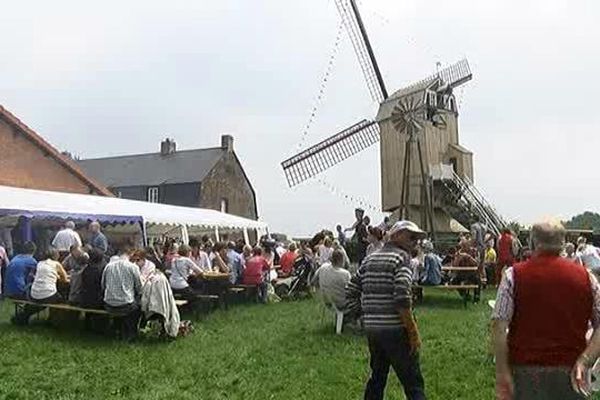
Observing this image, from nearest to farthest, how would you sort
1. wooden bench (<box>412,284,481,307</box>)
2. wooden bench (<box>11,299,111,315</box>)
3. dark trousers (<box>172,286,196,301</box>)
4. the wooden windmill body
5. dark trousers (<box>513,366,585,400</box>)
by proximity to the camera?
dark trousers (<box>513,366,585,400</box>), wooden bench (<box>11,299,111,315</box>), dark trousers (<box>172,286,196,301</box>), wooden bench (<box>412,284,481,307</box>), the wooden windmill body

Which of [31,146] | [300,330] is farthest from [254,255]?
[31,146]

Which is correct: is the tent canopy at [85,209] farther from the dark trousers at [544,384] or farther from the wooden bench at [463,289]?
the dark trousers at [544,384]

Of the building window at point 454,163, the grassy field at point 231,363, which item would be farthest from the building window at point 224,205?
the grassy field at point 231,363

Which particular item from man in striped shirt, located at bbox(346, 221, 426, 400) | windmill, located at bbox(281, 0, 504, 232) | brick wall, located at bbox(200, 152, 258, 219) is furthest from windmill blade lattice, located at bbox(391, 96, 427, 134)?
brick wall, located at bbox(200, 152, 258, 219)

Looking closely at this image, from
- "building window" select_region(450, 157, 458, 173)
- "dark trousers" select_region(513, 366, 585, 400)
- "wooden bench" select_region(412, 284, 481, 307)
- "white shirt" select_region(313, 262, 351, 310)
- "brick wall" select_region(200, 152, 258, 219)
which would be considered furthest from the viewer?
"brick wall" select_region(200, 152, 258, 219)

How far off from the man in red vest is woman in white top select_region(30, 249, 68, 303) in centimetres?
884

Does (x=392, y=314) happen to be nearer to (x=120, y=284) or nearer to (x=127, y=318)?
(x=120, y=284)

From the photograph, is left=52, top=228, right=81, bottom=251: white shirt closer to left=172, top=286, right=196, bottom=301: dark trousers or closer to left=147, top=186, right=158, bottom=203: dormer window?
left=172, top=286, right=196, bottom=301: dark trousers

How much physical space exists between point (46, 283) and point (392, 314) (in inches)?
296

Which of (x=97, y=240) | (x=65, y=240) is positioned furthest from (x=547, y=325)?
(x=65, y=240)

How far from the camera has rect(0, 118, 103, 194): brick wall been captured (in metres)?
28.7

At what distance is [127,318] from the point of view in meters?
10.3

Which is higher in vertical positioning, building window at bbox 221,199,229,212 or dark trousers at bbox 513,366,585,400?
building window at bbox 221,199,229,212

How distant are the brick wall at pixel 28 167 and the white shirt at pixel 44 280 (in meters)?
18.5
